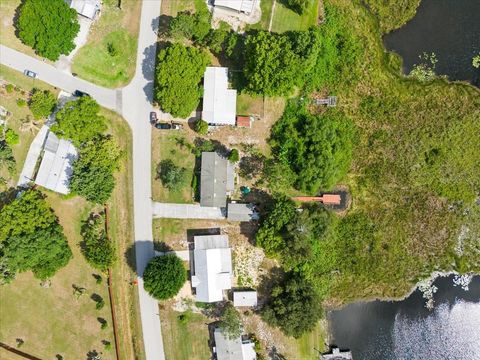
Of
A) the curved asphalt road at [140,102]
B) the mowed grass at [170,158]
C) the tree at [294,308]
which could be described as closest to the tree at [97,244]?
the curved asphalt road at [140,102]

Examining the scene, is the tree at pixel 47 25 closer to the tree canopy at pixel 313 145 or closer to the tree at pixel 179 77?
the tree at pixel 179 77

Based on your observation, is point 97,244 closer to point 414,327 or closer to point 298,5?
point 298,5

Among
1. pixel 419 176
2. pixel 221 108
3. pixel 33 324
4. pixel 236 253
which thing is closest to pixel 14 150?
pixel 33 324

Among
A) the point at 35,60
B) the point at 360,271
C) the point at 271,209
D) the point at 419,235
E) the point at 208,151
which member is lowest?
the point at 360,271

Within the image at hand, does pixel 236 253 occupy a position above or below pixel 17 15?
below

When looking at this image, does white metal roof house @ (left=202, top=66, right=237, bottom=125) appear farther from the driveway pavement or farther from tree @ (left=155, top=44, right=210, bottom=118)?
the driveway pavement

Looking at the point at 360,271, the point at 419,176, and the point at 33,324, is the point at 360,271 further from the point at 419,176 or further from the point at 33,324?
the point at 33,324
